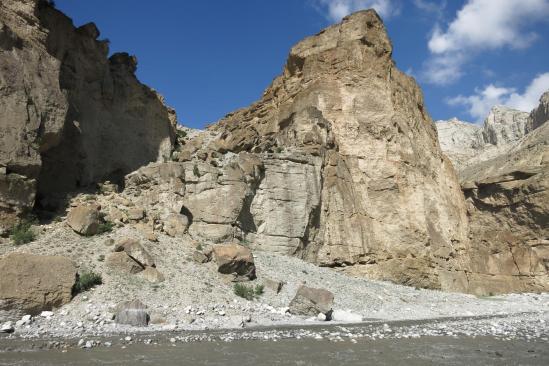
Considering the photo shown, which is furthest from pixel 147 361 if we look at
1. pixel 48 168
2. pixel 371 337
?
pixel 48 168

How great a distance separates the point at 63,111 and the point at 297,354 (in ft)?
57.4

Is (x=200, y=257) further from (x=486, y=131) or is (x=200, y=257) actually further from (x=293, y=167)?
(x=486, y=131)

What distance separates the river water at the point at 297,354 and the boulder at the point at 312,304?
14.5 ft

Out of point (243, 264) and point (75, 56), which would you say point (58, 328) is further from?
point (75, 56)

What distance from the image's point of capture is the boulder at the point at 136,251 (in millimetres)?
19094

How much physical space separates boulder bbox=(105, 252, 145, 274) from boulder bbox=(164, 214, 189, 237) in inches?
169

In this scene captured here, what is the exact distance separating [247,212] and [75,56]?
14.7 metres

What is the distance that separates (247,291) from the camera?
19797 mm

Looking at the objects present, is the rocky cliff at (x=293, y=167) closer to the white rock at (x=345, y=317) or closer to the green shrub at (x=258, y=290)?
the green shrub at (x=258, y=290)

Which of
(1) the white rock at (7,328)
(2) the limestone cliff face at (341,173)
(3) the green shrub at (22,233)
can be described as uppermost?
(2) the limestone cliff face at (341,173)

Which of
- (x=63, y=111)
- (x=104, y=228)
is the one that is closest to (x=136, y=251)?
(x=104, y=228)

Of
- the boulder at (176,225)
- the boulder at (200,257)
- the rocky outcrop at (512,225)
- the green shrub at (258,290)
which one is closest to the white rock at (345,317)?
the green shrub at (258,290)

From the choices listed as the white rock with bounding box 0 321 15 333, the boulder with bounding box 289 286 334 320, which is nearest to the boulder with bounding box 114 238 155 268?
the white rock with bounding box 0 321 15 333

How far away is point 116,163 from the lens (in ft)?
97.8
